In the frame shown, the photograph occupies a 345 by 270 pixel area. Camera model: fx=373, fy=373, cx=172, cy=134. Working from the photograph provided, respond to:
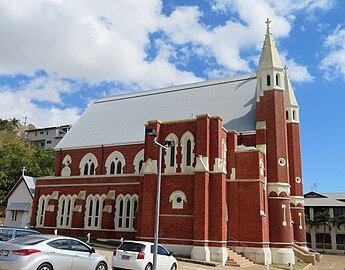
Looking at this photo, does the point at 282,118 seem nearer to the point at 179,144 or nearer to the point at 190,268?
the point at 179,144

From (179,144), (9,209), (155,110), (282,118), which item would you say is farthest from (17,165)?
(282,118)

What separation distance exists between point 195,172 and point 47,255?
1562cm

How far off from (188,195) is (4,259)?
652 inches

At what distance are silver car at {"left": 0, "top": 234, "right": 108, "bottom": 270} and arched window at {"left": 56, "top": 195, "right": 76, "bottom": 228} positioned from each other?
922 inches

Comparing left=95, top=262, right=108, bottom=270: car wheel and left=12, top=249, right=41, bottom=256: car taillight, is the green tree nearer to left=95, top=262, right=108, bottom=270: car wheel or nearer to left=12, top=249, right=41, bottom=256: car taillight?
left=95, top=262, right=108, bottom=270: car wheel

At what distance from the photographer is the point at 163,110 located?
4031 cm

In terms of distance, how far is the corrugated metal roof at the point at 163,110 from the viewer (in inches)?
1415

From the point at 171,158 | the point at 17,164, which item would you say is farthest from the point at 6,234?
the point at 17,164

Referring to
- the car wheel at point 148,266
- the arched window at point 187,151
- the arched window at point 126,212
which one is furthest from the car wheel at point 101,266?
the arched window at point 126,212

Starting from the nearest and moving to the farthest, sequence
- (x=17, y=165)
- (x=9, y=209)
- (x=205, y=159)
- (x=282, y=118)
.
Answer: (x=205, y=159) < (x=282, y=118) < (x=9, y=209) < (x=17, y=165)

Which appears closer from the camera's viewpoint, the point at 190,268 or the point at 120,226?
the point at 190,268

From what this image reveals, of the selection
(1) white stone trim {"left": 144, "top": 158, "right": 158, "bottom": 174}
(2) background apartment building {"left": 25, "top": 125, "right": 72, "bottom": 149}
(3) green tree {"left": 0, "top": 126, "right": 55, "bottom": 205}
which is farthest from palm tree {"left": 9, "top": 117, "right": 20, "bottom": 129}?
(1) white stone trim {"left": 144, "top": 158, "right": 158, "bottom": 174}

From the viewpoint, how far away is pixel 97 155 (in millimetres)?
40344

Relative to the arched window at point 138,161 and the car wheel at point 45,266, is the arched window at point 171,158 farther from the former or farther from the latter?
the car wheel at point 45,266
